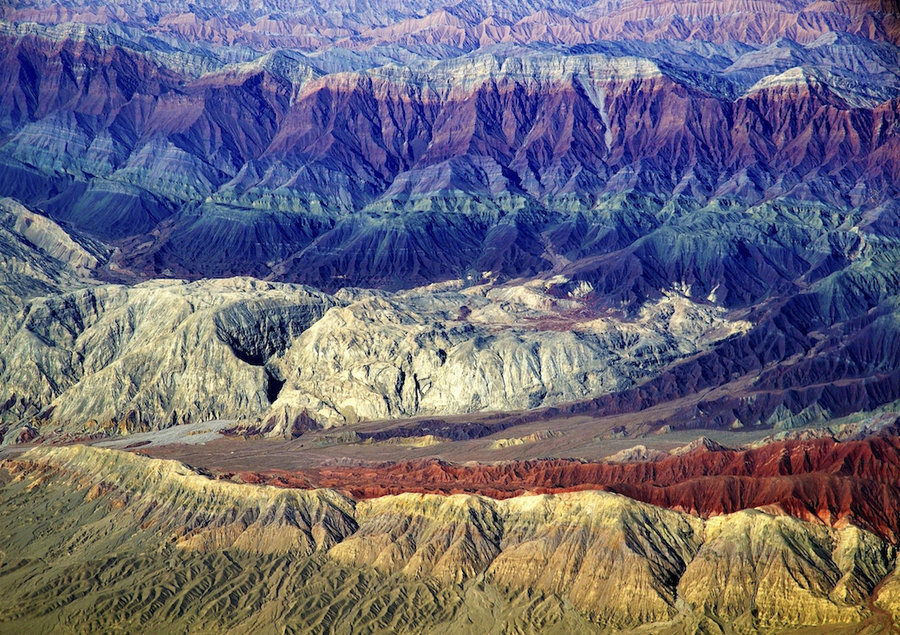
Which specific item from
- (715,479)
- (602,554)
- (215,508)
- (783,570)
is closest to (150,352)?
(215,508)

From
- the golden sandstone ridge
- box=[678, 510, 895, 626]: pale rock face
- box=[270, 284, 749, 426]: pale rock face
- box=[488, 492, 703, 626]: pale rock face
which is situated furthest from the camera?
box=[270, 284, 749, 426]: pale rock face

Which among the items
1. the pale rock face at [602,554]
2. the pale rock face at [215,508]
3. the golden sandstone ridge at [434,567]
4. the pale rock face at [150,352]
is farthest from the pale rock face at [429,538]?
the pale rock face at [150,352]

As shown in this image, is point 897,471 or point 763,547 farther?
point 897,471

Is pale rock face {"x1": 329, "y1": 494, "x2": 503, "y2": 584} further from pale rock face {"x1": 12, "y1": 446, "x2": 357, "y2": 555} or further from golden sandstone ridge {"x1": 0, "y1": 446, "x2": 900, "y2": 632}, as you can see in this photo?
pale rock face {"x1": 12, "y1": 446, "x2": 357, "y2": 555}

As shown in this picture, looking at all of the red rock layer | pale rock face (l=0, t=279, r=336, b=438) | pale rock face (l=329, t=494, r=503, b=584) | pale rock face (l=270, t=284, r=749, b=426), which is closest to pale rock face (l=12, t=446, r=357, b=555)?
pale rock face (l=329, t=494, r=503, b=584)

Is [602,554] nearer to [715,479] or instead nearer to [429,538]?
[429,538]

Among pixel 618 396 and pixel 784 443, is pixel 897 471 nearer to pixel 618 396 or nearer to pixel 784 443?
pixel 784 443

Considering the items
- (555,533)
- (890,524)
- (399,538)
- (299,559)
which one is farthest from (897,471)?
(299,559)

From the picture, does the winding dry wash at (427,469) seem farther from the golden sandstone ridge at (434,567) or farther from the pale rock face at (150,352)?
the pale rock face at (150,352)
